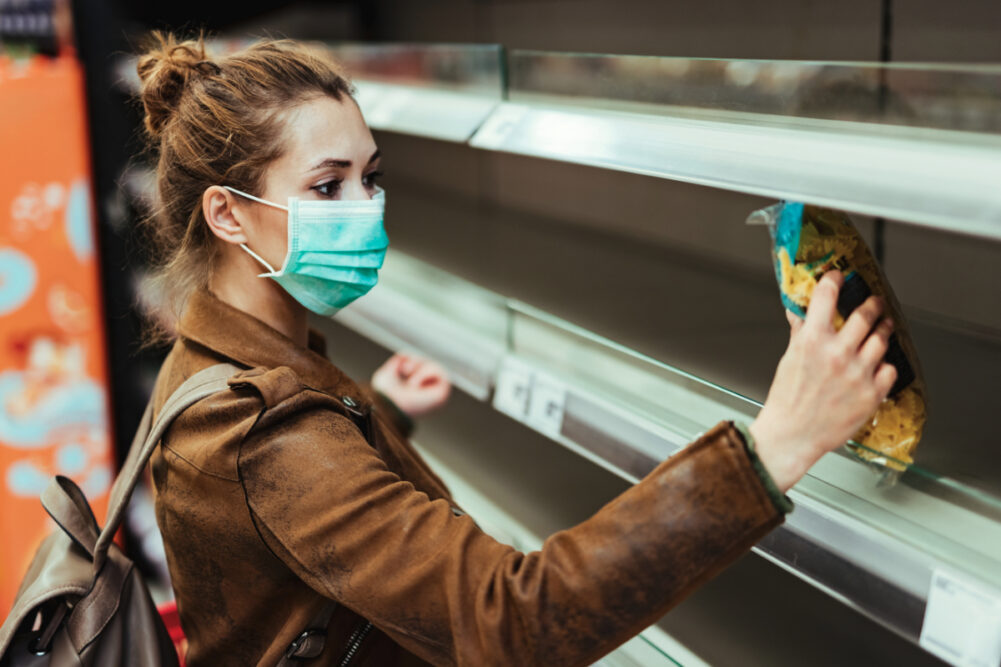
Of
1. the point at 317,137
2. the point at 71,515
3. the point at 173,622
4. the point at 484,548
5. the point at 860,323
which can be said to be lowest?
the point at 173,622

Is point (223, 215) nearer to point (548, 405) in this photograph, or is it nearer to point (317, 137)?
point (317, 137)

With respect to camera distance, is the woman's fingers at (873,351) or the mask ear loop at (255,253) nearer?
the woman's fingers at (873,351)

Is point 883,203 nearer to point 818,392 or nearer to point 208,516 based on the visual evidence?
point 818,392

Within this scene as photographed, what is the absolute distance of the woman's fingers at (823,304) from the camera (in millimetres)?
860

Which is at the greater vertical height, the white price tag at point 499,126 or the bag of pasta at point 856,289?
the white price tag at point 499,126

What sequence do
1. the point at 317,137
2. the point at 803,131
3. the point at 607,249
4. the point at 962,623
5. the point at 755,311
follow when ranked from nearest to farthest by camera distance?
1. the point at 962,623
2. the point at 803,131
3. the point at 317,137
4. the point at 755,311
5. the point at 607,249

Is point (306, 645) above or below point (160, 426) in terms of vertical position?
below

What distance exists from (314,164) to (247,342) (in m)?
0.24

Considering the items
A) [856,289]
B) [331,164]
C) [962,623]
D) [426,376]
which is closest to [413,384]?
[426,376]

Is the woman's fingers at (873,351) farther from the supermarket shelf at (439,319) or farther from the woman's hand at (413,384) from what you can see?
the woman's hand at (413,384)

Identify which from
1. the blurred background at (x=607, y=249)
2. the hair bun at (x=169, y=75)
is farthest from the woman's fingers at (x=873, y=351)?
the hair bun at (x=169, y=75)

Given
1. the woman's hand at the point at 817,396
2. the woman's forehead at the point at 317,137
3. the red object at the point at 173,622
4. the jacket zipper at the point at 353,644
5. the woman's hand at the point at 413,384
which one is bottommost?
the red object at the point at 173,622

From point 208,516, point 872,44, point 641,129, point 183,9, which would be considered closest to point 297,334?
point 208,516

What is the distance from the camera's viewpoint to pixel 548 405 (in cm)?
136
